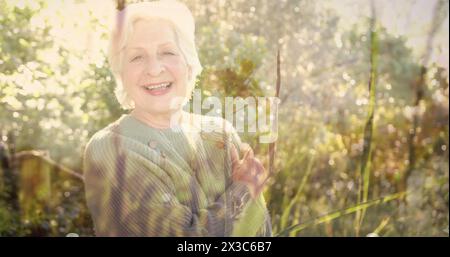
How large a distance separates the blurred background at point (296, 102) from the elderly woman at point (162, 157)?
126 mm

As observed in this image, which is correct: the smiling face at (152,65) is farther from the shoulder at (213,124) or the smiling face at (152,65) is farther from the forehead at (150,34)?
the shoulder at (213,124)

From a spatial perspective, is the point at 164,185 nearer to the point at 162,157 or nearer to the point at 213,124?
the point at 162,157

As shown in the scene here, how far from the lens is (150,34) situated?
1469 mm

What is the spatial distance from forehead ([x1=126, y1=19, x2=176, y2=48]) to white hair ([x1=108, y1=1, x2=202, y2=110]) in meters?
0.02

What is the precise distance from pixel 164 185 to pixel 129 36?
1.44ft

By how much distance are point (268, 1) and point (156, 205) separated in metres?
0.83

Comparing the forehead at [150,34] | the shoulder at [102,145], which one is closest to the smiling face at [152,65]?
the forehead at [150,34]

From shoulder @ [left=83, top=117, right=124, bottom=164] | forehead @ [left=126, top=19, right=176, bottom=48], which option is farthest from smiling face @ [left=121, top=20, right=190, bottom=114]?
shoulder @ [left=83, top=117, right=124, bottom=164]

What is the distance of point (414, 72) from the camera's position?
6.67 ft

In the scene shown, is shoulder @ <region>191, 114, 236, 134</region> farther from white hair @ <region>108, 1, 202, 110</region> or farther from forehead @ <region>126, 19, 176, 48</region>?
forehead @ <region>126, 19, 176, 48</region>

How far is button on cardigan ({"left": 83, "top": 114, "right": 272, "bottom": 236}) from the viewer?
1394 millimetres
